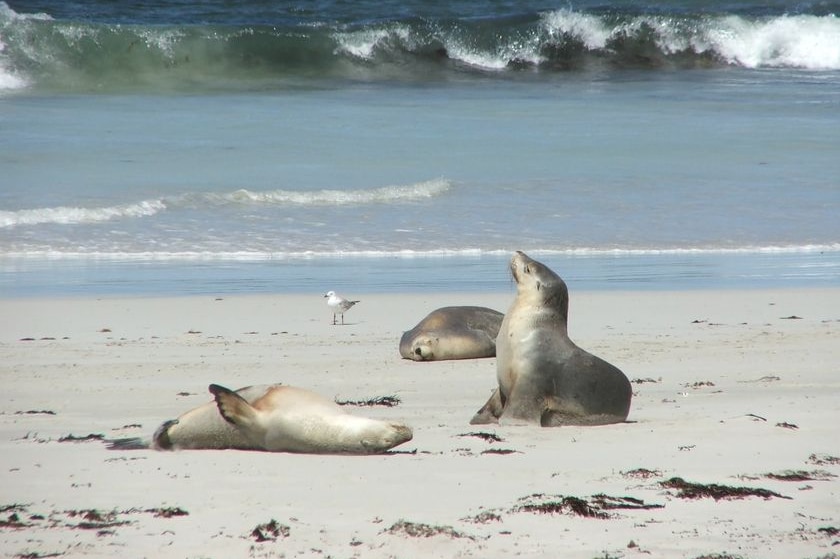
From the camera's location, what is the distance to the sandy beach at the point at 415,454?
3416 millimetres

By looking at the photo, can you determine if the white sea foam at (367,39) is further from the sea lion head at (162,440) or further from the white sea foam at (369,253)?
the sea lion head at (162,440)

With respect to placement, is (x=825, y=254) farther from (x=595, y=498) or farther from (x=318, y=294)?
(x=595, y=498)

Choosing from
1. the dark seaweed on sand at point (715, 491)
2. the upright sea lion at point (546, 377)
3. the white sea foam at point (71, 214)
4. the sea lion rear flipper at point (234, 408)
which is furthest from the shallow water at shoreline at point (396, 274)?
the dark seaweed on sand at point (715, 491)

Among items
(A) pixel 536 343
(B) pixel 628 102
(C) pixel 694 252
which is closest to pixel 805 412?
(A) pixel 536 343

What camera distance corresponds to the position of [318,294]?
874 cm

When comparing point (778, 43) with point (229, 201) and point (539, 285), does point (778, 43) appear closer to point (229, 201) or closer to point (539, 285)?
point (229, 201)

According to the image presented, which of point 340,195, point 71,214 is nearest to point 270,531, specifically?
point 71,214

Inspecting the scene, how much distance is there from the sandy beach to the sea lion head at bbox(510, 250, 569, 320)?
56 centimetres

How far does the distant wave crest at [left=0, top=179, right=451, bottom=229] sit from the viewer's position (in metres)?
11.9

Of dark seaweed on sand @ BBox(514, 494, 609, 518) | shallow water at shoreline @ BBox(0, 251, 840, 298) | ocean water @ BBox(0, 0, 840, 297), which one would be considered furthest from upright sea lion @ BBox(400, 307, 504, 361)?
dark seaweed on sand @ BBox(514, 494, 609, 518)

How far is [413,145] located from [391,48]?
10.3m

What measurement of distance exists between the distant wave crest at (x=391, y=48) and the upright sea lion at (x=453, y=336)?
662 inches

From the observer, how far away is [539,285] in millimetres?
5516

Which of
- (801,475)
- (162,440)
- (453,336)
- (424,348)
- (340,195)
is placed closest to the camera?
(801,475)
